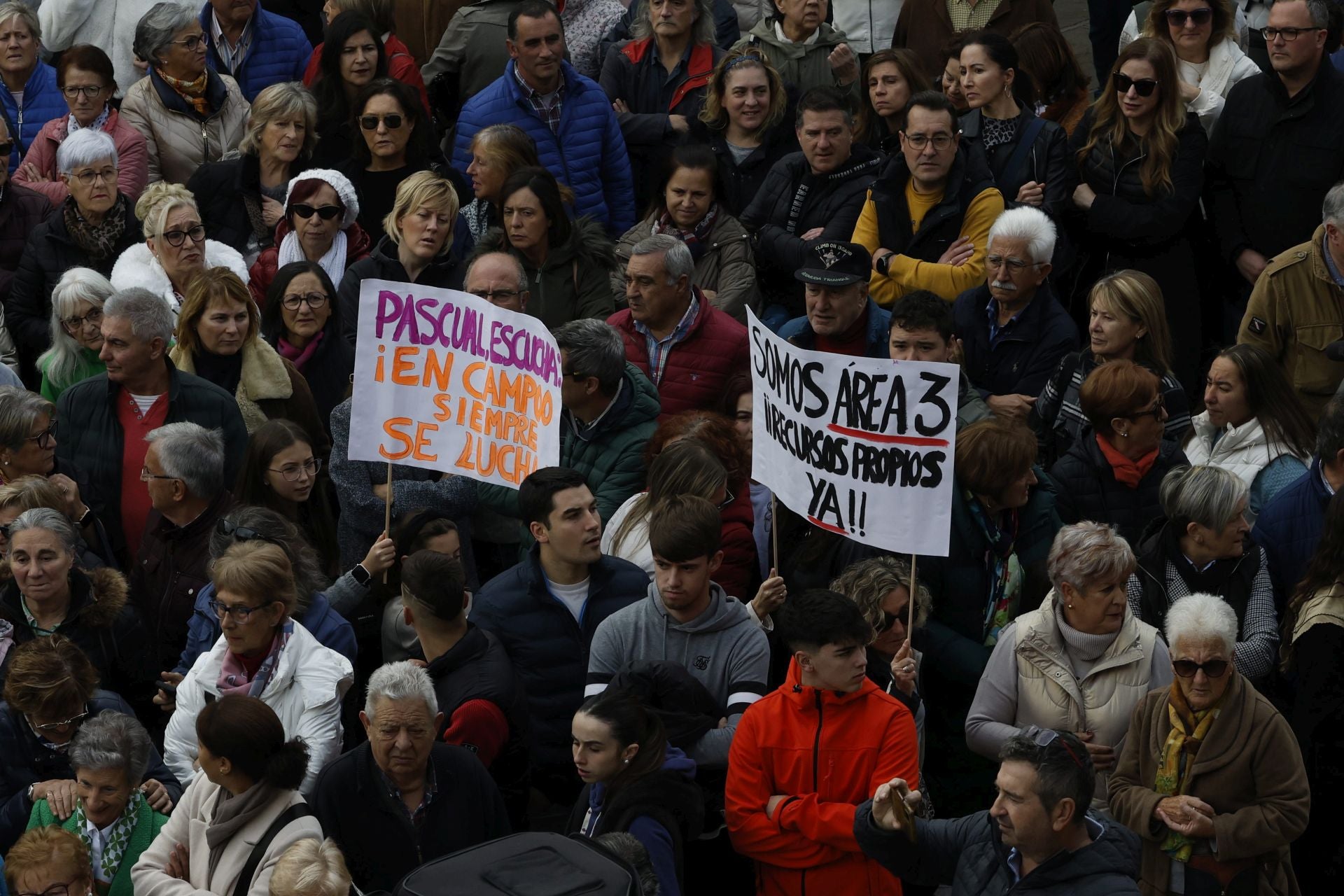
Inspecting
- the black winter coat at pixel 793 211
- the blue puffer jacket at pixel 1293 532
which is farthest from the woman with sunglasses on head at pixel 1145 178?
the blue puffer jacket at pixel 1293 532

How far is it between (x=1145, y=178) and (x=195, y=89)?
5168mm

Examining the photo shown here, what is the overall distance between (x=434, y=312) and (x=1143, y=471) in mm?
2941

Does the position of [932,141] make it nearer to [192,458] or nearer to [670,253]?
[670,253]

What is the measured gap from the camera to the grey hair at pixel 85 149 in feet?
34.4

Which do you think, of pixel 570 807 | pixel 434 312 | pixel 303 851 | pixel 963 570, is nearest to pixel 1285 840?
pixel 963 570

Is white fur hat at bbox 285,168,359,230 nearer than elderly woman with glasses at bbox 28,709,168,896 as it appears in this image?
No

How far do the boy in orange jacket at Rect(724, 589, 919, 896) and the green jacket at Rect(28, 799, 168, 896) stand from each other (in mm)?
1922

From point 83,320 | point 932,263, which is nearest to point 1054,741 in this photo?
point 932,263

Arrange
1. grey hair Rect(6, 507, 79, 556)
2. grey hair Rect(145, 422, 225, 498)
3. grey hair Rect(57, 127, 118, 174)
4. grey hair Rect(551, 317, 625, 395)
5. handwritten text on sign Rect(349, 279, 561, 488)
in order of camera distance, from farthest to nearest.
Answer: grey hair Rect(57, 127, 118, 174), grey hair Rect(551, 317, 625, 395), handwritten text on sign Rect(349, 279, 561, 488), grey hair Rect(145, 422, 225, 498), grey hair Rect(6, 507, 79, 556)

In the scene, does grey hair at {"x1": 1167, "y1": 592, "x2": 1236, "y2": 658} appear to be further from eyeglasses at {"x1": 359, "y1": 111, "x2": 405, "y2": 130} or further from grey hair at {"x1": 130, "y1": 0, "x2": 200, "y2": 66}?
grey hair at {"x1": 130, "y1": 0, "x2": 200, "y2": 66}

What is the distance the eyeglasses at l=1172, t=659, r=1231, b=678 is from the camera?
6773 millimetres

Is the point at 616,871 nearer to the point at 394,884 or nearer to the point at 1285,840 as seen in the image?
the point at 394,884

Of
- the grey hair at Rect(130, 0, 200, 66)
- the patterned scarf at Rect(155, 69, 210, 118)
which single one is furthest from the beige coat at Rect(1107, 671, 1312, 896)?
the grey hair at Rect(130, 0, 200, 66)

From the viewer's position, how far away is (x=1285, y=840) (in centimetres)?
680
